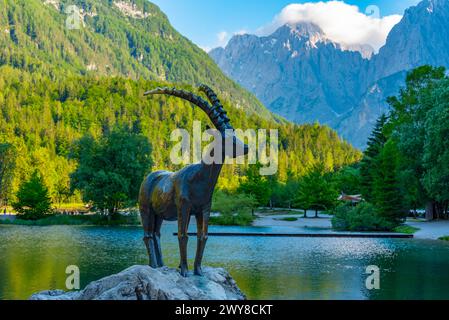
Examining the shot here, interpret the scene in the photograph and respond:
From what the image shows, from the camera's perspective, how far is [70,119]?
405 feet

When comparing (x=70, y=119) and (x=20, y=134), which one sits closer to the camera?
(x=20, y=134)

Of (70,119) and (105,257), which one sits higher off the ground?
(70,119)

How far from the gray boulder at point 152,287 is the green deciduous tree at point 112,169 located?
35.5m

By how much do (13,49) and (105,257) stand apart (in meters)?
195

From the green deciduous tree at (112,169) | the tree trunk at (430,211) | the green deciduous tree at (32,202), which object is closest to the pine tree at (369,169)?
the tree trunk at (430,211)

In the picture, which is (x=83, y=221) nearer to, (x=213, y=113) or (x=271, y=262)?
(x=271, y=262)

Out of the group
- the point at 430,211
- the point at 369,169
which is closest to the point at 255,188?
the point at 369,169

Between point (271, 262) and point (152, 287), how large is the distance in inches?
515

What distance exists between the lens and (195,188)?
909 centimetres

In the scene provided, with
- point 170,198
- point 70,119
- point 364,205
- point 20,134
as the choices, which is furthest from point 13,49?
point 170,198

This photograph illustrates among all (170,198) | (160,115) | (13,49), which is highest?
(13,49)

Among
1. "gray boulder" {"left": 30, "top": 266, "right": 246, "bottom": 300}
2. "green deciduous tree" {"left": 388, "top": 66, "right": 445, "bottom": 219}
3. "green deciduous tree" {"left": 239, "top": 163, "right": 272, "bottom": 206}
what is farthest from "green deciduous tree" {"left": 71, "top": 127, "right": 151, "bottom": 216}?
"gray boulder" {"left": 30, "top": 266, "right": 246, "bottom": 300}

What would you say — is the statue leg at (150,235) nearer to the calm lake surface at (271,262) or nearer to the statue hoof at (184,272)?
the statue hoof at (184,272)
